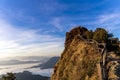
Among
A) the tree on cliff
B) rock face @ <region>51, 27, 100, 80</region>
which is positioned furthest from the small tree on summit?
the tree on cliff

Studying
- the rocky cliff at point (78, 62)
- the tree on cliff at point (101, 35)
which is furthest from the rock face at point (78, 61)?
the tree on cliff at point (101, 35)

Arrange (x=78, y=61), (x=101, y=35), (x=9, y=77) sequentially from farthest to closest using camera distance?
(x=9, y=77) < (x=101, y=35) < (x=78, y=61)

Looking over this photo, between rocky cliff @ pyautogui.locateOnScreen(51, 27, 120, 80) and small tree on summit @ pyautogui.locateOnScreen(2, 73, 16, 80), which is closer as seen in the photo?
rocky cliff @ pyautogui.locateOnScreen(51, 27, 120, 80)

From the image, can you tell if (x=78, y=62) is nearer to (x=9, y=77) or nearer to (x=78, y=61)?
(x=78, y=61)

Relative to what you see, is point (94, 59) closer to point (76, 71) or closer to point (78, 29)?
point (76, 71)

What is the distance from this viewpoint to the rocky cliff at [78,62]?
210 feet

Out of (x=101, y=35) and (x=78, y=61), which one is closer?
(x=78, y=61)

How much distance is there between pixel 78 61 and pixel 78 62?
50 centimetres

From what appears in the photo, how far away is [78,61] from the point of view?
72.2 meters

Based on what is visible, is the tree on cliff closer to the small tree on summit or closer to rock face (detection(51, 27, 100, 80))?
rock face (detection(51, 27, 100, 80))

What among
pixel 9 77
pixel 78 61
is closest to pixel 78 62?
pixel 78 61

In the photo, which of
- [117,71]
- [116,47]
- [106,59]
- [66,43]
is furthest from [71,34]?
[106,59]

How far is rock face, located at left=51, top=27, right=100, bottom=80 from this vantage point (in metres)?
64.8

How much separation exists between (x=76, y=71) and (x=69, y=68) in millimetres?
5294
